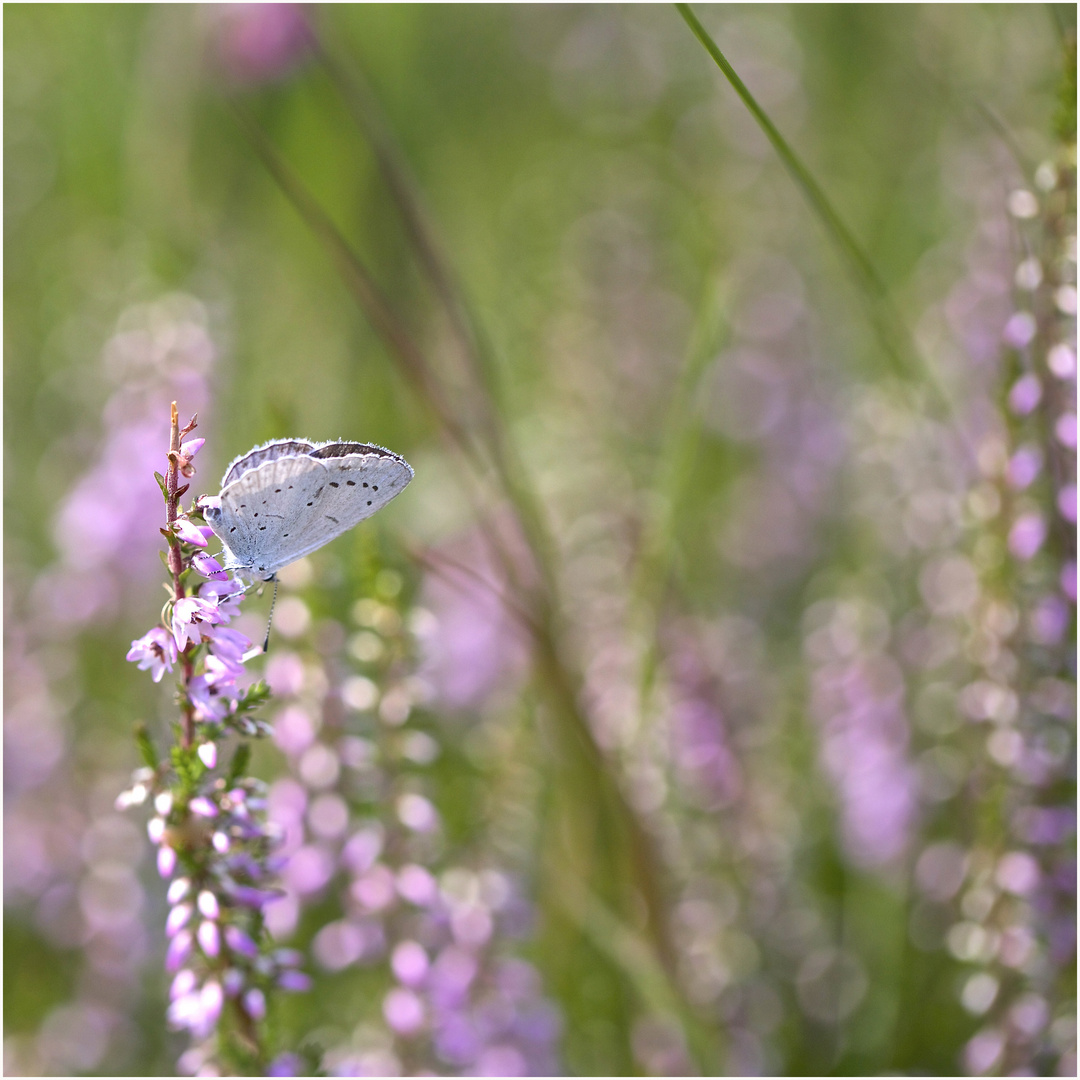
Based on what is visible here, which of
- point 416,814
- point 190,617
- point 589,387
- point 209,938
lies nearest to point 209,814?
point 209,938

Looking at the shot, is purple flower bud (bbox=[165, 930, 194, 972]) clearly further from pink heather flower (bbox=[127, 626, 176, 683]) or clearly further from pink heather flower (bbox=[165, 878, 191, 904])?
pink heather flower (bbox=[127, 626, 176, 683])

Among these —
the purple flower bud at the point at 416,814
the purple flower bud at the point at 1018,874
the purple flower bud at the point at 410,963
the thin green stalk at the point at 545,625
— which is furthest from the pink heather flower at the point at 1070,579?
the purple flower bud at the point at 410,963

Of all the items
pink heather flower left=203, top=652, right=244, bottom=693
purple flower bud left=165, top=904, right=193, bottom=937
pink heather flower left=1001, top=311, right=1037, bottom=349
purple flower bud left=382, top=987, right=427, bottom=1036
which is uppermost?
pink heather flower left=1001, top=311, right=1037, bottom=349

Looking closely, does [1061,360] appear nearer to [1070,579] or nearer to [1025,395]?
[1025,395]

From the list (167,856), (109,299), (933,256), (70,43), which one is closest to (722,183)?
(933,256)

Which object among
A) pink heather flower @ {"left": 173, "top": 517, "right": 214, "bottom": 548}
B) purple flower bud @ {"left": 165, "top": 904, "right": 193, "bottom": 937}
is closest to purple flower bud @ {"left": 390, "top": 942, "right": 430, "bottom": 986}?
purple flower bud @ {"left": 165, "top": 904, "right": 193, "bottom": 937}

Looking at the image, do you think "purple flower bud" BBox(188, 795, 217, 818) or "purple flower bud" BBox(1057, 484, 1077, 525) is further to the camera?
"purple flower bud" BBox(1057, 484, 1077, 525)

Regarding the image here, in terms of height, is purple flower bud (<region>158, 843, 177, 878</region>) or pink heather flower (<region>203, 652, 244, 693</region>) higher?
pink heather flower (<region>203, 652, 244, 693</region>)
